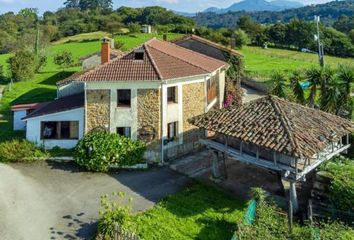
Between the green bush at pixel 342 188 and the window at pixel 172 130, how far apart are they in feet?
35.1

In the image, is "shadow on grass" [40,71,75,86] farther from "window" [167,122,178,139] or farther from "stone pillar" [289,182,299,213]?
"stone pillar" [289,182,299,213]

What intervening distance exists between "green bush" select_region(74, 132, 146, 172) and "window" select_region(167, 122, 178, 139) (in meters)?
2.16

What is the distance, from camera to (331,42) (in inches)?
4139

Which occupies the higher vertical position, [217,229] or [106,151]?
[106,151]

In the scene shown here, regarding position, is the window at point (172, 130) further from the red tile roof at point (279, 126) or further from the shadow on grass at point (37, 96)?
the shadow on grass at point (37, 96)

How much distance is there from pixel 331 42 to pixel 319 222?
93517 millimetres

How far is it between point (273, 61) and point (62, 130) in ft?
192

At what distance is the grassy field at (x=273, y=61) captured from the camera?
65.9m

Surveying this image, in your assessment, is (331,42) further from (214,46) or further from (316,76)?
(316,76)

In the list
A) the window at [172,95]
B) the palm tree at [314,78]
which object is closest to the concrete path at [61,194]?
the window at [172,95]

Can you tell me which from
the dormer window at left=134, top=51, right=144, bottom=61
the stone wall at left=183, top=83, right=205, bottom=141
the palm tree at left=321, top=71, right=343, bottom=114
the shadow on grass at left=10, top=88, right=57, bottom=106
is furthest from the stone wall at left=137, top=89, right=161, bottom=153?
the shadow on grass at left=10, top=88, right=57, bottom=106

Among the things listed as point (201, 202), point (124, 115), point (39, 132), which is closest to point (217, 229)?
point (201, 202)

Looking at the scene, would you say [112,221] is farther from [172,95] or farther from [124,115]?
[172,95]

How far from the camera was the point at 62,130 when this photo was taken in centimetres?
2938
